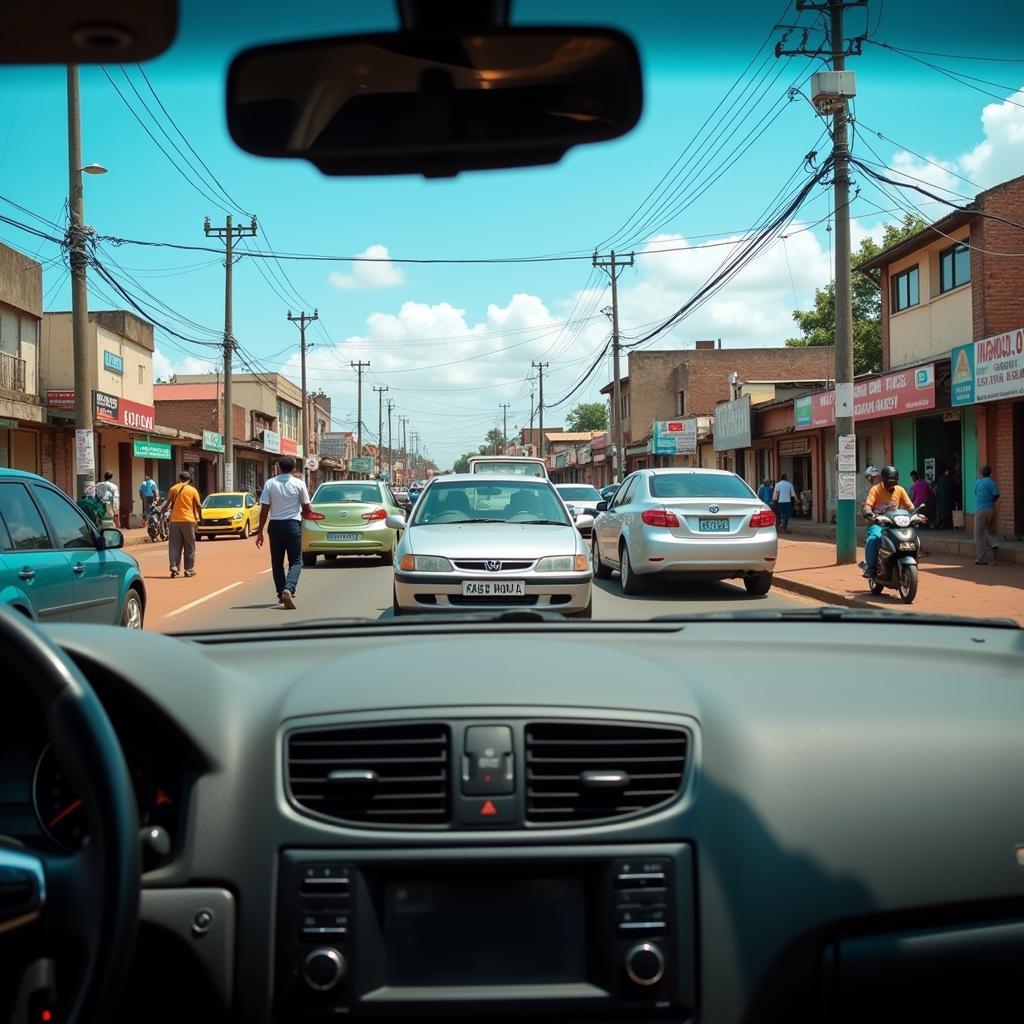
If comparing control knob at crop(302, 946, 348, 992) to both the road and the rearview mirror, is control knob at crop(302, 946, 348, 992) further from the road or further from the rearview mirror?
the road

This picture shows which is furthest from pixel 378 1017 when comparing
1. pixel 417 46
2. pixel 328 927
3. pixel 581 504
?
pixel 581 504

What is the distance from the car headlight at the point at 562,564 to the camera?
920 cm

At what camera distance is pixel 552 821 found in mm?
2393

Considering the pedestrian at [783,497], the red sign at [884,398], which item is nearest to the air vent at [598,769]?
the red sign at [884,398]

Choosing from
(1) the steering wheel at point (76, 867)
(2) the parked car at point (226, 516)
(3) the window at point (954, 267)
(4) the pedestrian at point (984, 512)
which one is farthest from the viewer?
(2) the parked car at point (226, 516)

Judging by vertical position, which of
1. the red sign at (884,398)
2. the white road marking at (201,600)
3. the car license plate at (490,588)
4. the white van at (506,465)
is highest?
the red sign at (884,398)

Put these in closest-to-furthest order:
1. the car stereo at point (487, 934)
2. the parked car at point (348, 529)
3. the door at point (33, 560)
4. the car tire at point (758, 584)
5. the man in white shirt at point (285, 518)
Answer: the car stereo at point (487, 934), the door at point (33, 560), the man in white shirt at point (285, 518), the car tire at point (758, 584), the parked car at point (348, 529)

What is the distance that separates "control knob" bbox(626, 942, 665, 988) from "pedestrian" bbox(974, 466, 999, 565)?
17.4 m

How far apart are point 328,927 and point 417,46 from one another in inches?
82.1

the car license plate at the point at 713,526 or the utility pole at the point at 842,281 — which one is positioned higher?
the utility pole at the point at 842,281

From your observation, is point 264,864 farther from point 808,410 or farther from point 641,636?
point 808,410

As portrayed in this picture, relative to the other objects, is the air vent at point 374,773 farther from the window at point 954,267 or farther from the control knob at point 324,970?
the window at point 954,267

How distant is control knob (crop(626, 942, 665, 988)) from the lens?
7.50 feet

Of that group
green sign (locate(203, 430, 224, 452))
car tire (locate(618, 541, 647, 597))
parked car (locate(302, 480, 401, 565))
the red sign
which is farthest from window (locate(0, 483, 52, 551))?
green sign (locate(203, 430, 224, 452))
